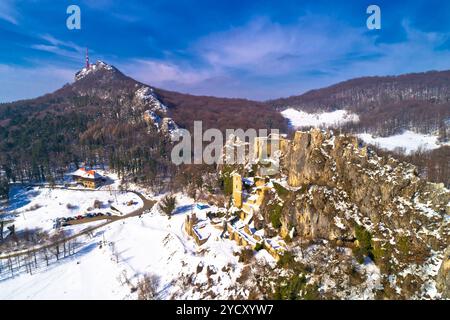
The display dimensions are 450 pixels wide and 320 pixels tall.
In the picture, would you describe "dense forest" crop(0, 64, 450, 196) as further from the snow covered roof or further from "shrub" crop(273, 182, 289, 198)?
"shrub" crop(273, 182, 289, 198)

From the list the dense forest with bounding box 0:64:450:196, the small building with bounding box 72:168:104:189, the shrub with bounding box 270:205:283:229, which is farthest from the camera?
the dense forest with bounding box 0:64:450:196

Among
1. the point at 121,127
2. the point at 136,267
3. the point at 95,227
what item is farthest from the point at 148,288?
the point at 121,127

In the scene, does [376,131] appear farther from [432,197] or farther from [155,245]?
[155,245]

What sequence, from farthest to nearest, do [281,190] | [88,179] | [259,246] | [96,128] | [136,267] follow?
1. [96,128]
2. [88,179]
3. [136,267]
4. [281,190]
5. [259,246]

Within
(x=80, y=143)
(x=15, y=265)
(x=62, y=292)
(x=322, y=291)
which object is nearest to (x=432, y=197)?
(x=322, y=291)

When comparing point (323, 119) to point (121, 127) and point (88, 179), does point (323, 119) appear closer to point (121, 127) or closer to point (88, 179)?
point (121, 127)

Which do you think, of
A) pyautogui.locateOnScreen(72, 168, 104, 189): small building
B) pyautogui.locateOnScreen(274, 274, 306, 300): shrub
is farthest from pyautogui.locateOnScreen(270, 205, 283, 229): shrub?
pyautogui.locateOnScreen(72, 168, 104, 189): small building

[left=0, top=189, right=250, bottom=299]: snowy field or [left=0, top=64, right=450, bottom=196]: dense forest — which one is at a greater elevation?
[left=0, top=64, right=450, bottom=196]: dense forest

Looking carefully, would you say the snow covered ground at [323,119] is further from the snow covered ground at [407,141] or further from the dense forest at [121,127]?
the snow covered ground at [407,141]
